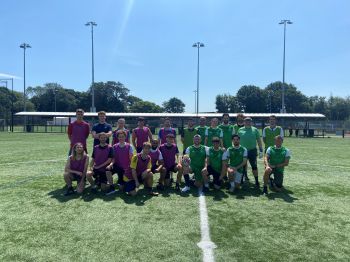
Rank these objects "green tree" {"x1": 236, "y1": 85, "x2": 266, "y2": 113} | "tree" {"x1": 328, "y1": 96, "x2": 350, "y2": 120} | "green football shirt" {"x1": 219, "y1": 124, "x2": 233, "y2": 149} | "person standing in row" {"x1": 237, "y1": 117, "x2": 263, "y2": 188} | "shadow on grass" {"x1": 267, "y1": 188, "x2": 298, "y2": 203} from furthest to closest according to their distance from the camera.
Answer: "green tree" {"x1": 236, "y1": 85, "x2": 266, "y2": 113}
"tree" {"x1": 328, "y1": 96, "x2": 350, "y2": 120}
"green football shirt" {"x1": 219, "y1": 124, "x2": 233, "y2": 149}
"person standing in row" {"x1": 237, "y1": 117, "x2": 263, "y2": 188}
"shadow on grass" {"x1": 267, "y1": 188, "x2": 298, "y2": 203}

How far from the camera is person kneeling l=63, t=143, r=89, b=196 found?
7.14 meters

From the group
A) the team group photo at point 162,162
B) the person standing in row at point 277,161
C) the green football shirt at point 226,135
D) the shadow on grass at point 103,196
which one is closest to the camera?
the shadow on grass at point 103,196

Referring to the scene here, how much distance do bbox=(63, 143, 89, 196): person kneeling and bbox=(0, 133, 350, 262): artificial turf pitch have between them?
11.5 inches

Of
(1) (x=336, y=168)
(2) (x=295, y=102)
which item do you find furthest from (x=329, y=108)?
(1) (x=336, y=168)

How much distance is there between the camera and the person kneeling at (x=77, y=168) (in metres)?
7.14

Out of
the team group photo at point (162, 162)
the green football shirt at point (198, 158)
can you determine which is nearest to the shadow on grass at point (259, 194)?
the team group photo at point (162, 162)

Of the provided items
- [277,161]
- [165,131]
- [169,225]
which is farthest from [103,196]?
[277,161]

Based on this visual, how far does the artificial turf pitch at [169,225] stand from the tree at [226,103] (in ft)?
314

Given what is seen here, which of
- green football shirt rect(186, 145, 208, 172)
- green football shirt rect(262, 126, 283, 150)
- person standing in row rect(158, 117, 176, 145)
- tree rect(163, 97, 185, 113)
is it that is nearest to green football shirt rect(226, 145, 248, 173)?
green football shirt rect(186, 145, 208, 172)

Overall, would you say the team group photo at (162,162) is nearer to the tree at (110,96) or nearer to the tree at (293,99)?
the tree at (293,99)

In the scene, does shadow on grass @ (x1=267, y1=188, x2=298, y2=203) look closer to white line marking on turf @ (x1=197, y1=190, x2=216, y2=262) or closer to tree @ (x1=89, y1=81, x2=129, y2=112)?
Result: white line marking on turf @ (x1=197, y1=190, x2=216, y2=262)

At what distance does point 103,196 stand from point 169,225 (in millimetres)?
2318

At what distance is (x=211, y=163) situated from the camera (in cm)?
782

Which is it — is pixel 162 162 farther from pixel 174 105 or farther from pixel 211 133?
pixel 174 105
